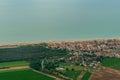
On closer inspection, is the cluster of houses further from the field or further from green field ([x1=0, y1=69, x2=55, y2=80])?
green field ([x1=0, y1=69, x2=55, y2=80])

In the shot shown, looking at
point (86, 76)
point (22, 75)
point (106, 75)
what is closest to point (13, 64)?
point (22, 75)

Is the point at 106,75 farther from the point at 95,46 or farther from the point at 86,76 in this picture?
the point at 95,46

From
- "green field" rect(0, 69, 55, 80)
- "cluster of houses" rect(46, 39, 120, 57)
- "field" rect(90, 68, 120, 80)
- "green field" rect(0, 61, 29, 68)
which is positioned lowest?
"field" rect(90, 68, 120, 80)

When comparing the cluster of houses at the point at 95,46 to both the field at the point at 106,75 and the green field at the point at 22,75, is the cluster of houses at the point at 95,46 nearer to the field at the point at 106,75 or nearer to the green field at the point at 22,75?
the field at the point at 106,75

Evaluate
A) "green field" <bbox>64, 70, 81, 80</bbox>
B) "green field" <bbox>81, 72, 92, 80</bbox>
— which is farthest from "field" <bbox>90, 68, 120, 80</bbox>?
"green field" <bbox>64, 70, 81, 80</bbox>

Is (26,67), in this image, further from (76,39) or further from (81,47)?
(76,39)

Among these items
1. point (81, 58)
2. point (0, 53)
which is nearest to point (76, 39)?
point (81, 58)

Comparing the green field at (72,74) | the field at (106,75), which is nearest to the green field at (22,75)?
the green field at (72,74)
